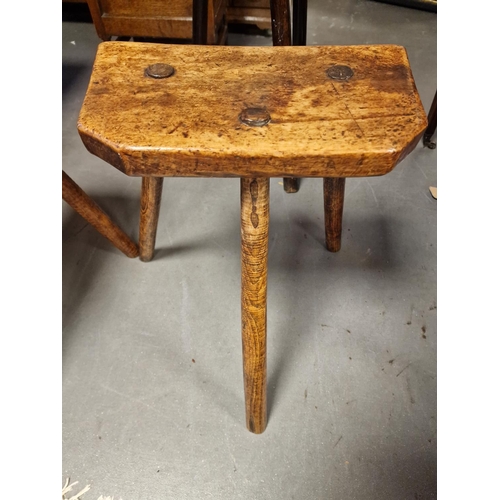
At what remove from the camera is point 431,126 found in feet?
5.01

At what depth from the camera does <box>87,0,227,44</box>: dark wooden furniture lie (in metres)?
1.72

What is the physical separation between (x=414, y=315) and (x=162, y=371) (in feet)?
1.92

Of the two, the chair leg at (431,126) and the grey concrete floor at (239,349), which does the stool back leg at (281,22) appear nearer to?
the grey concrete floor at (239,349)

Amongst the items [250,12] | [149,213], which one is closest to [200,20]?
[149,213]

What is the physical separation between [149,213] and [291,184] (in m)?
0.47

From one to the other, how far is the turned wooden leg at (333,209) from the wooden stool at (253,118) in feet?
1.10

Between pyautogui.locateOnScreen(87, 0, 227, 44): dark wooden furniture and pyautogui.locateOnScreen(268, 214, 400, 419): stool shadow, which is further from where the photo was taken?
pyautogui.locateOnScreen(87, 0, 227, 44): dark wooden furniture

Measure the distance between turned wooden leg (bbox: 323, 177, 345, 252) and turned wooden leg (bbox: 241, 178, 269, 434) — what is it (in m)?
0.40

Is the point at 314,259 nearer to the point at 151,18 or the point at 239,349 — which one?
the point at 239,349

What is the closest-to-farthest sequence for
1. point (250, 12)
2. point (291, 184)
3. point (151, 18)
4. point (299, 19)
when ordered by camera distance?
point (299, 19) → point (291, 184) → point (151, 18) → point (250, 12)

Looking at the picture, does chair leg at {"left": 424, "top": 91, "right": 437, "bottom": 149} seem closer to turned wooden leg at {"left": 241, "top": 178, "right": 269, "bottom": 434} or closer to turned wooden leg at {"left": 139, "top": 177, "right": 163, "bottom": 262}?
turned wooden leg at {"left": 139, "top": 177, "right": 163, "bottom": 262}

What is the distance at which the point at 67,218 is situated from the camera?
1.37m

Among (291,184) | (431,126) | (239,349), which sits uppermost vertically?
(431,126)

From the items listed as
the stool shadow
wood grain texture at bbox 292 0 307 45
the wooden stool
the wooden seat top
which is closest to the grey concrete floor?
the stool shadow
